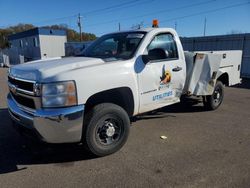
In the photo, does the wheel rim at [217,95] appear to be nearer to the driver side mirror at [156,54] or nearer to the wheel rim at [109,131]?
the driver side mirror at [156,54]

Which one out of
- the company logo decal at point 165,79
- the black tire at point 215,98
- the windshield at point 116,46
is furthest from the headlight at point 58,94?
the black tire at point 215,98

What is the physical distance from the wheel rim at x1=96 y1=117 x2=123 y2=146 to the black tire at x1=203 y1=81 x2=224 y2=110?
3239 millimetres

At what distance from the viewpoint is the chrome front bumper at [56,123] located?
3264 millimetres

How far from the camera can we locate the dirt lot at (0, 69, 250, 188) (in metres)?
3.23

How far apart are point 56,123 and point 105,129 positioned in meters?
0.85

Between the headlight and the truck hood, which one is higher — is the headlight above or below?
below

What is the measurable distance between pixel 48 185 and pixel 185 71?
3.38 m

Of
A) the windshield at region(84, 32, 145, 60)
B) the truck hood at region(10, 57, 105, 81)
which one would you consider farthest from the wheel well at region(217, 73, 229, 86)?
the truck hood at region(10, 57, 105, 81)

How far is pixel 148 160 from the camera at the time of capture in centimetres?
378

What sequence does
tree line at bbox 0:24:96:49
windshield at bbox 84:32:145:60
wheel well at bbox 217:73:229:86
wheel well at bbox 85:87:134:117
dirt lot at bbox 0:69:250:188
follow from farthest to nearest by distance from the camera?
tree line at bbox 0:24:96:49, wheel well at bbox 217:73:229:86, windshield at bbox 84:32:145:60, wheel well at bbox 85:87:134:117, dirt lot at bbox 0:69:250:188

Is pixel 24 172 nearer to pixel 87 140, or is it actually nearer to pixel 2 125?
pixel 87 140

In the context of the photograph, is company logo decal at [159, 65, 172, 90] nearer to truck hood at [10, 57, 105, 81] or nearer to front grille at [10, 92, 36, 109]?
truck hood at [10, 57, 105, 81]

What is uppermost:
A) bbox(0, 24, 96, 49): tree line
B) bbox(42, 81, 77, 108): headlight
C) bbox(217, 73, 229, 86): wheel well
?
bbox(0, 24, 96, 49): tree line

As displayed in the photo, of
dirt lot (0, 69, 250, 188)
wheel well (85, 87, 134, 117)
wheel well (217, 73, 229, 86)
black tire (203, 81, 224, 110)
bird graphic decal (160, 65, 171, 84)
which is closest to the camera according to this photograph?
dirt lot (0, 69, 250, 188)
